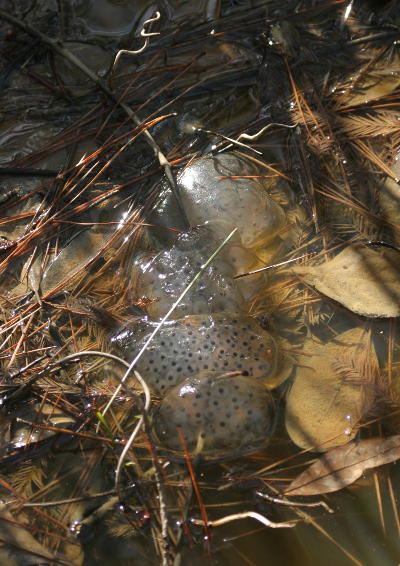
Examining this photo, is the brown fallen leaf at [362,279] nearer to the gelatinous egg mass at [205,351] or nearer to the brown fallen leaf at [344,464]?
the gelatinous egg mass at [205,351]

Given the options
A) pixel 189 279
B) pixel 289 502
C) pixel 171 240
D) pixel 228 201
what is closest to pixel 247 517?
pixel 289 502

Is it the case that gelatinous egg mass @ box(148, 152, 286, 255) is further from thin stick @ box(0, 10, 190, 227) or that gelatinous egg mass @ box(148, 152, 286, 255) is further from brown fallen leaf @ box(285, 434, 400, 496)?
brown fallen leaf @ box(285, 434, 400, 496)

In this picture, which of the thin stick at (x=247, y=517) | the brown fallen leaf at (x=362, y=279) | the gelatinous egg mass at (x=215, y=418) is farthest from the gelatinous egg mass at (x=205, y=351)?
the thin stick at (x=247, y=517)

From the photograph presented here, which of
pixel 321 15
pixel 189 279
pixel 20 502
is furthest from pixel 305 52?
pixel 20 502

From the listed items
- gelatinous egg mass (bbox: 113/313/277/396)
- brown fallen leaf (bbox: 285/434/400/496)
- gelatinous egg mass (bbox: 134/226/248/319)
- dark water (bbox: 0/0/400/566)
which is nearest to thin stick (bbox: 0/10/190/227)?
dark water (bbox: 0/0/400/566)

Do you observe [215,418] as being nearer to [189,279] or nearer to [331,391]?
[331,391]

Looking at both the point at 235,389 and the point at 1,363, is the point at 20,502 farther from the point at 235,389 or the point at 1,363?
the point at 235,389

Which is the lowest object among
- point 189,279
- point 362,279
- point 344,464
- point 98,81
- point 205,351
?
point 344,464
